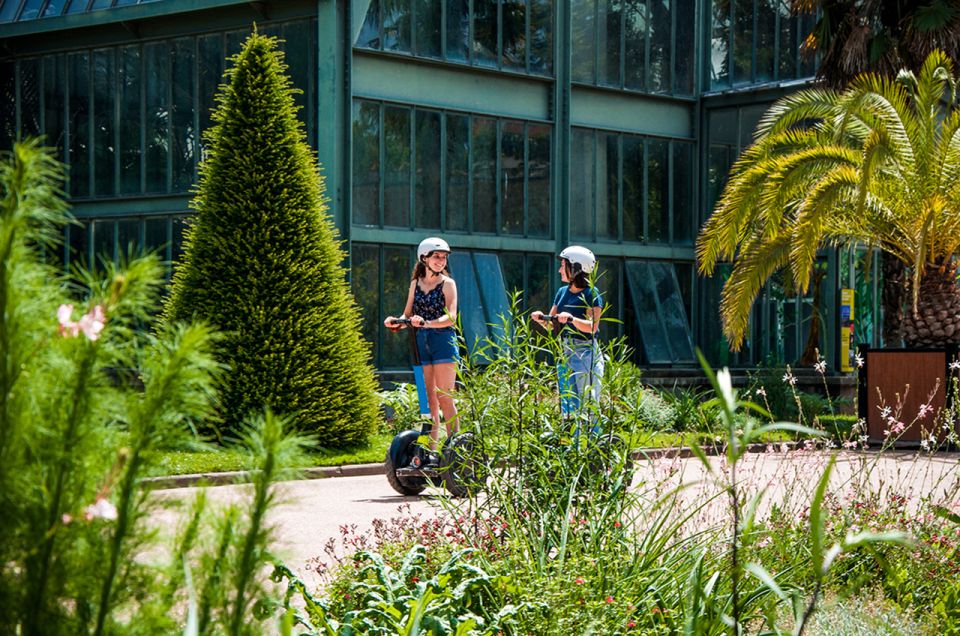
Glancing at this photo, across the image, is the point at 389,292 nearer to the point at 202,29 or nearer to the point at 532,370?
the point at 202,29

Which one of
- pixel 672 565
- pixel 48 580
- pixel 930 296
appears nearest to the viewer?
pixel 48 580

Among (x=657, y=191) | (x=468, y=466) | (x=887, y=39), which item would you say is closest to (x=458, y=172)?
(x=657, y=191)

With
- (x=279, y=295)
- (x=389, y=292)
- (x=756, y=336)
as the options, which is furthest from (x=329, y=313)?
(x=756, y=336)

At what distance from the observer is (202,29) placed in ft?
78.7

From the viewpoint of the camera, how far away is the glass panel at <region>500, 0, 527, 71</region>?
25.3m

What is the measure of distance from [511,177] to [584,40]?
3.42 meters

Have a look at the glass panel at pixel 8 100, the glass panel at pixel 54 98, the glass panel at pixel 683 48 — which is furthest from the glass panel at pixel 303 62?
the glass panel at pixel 683 48

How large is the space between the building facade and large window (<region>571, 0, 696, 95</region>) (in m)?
0.05

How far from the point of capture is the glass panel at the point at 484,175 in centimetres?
2508

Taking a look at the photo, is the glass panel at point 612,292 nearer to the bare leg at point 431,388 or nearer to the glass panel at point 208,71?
the glass panel at point 208,71

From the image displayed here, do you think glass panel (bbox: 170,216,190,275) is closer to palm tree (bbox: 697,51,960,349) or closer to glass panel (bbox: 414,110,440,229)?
glass panel (bbox: 414,110,440,229)

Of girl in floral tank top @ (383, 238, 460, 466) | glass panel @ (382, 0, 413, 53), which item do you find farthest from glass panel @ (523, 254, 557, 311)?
girl in floral tank top @ (383, 238, 460, 466)

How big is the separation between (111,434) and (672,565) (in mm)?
3371

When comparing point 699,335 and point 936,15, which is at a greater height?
point 936,15
